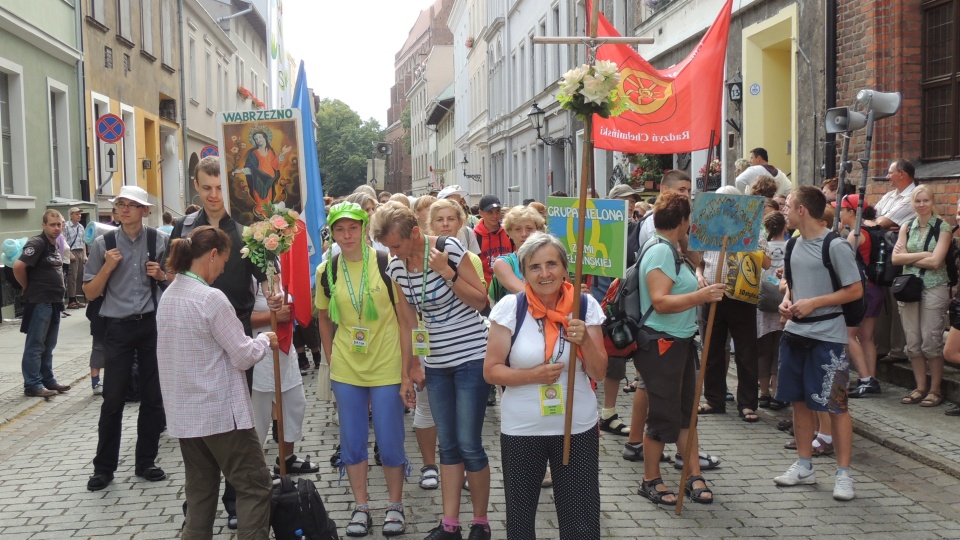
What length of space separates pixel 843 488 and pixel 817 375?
0.69m

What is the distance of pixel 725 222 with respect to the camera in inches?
236

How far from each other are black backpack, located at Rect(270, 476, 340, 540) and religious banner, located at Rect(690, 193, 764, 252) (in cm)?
259

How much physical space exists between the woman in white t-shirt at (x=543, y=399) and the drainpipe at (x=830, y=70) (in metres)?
8.76

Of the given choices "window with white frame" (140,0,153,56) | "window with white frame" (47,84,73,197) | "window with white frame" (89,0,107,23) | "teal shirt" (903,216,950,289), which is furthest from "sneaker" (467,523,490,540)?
"window with white frame" (140,0,153,56)

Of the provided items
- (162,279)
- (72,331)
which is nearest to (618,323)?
(162,279)

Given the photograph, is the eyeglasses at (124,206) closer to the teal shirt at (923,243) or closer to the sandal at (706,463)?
the sandal at (706,463)

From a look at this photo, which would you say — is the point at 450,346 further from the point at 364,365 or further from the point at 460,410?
the point at 364,365

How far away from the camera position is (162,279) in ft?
21.6

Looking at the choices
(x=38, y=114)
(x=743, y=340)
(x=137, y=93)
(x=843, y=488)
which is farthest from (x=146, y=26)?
(x=843, y=488)

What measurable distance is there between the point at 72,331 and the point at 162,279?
9.73 m

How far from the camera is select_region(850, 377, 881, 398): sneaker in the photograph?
355 inches

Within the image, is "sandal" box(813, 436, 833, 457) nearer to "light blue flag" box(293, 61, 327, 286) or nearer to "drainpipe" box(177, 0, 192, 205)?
"light blue flag" box(293, 61, 327, 286)

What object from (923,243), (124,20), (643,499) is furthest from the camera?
(124,20)

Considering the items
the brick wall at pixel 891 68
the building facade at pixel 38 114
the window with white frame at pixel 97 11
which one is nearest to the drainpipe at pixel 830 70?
the brick wall at pixel 891 68
